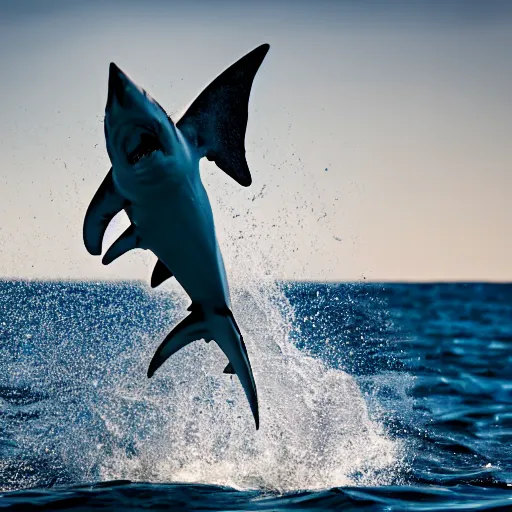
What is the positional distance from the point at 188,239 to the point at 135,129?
1424 millimetres

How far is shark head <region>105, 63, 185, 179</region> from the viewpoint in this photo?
6352mm

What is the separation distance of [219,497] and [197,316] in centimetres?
170

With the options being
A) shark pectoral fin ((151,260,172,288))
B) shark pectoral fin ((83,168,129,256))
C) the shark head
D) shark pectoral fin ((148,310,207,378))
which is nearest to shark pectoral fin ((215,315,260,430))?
shark pectoral fin ((148,310,207,378))

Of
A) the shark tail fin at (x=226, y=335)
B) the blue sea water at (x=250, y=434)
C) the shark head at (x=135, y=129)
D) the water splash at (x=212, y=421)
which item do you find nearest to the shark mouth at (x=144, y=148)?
the shark head at (x=135, y=129)

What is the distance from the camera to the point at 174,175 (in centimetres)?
730

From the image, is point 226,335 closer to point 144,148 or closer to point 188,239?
point 188,239

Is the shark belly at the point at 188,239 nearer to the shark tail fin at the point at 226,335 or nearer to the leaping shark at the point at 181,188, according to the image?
the leaping shark at the point at 181,188

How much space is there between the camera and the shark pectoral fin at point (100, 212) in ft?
24.6

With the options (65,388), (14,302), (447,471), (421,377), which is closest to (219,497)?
(447,471)

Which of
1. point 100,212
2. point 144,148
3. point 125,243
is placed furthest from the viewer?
point 125,243

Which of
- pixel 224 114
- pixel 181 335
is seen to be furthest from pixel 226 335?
pixel 224 114

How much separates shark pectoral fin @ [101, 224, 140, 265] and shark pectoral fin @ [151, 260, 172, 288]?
45 cm

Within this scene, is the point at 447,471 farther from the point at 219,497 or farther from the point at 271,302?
the point at 271,302

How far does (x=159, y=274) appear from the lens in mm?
8430
